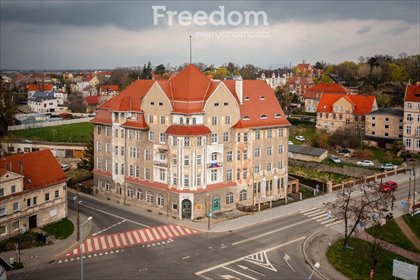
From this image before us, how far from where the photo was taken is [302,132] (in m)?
110

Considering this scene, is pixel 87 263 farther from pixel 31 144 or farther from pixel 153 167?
pixel 31 144

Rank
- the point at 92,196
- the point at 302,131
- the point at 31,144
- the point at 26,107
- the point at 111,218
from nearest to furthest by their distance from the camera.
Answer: the point at 111,218, the point at 92,196, the point at 31,144, the point at 302,131, the point at 26,107

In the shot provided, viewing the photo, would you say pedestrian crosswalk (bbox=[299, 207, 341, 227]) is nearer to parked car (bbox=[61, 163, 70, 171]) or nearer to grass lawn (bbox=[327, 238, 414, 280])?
grass lawn (bbox=[327, 238, 414, 280])

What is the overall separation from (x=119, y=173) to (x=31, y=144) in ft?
136

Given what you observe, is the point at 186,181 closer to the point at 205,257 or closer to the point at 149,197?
the point at 149,197

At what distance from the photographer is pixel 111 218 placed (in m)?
54.7

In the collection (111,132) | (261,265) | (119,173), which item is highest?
(111,132)

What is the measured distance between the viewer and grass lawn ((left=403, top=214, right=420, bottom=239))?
52.7 m

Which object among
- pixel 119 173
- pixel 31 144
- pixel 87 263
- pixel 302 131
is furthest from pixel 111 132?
pixel 302 131

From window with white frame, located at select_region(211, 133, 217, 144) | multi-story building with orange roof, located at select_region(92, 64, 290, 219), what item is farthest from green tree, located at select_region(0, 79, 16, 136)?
window with white frame, located at select_region(211, 133, 217, 144)

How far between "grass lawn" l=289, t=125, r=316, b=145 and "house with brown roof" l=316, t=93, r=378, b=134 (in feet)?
9.85


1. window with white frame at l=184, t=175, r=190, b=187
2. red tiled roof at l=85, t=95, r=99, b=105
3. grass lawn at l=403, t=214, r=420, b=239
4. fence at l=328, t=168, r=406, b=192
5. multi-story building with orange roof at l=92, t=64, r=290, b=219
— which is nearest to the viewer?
grass lawn at l=403, t=214, r=420, b=239

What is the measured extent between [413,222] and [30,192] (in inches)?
1688

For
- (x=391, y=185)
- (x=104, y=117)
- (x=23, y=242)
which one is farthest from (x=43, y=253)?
(x=391, y=185)
